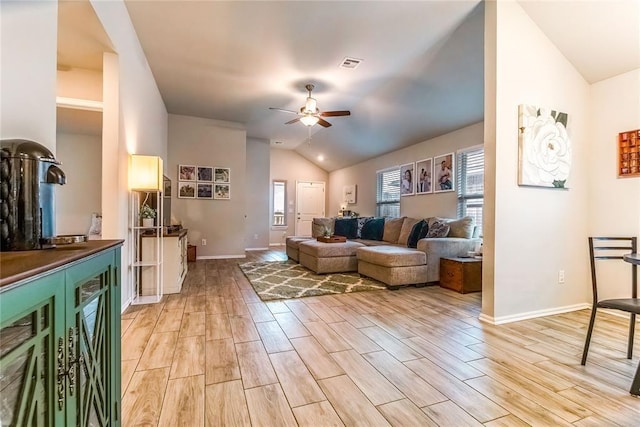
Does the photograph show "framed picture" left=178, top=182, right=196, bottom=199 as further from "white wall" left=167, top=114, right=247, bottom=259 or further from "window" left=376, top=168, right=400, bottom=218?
"window" left=376, top=168, right=400, bottom=218

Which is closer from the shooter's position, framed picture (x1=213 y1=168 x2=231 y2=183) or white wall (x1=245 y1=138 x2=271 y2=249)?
framed picture (x1=213 y1=168 x2=231 y2=183)

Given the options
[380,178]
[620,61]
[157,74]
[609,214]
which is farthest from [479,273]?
[157,74]

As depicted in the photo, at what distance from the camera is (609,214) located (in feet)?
9.89

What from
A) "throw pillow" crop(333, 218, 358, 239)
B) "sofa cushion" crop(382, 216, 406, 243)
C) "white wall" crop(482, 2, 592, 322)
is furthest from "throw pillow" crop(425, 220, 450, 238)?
"throw pillow" crop(333, 218, 358, 239)

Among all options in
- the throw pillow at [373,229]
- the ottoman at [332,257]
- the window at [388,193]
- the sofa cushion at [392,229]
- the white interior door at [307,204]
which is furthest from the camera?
the white interior door at [307,204]

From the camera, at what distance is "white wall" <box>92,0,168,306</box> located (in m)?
2.66

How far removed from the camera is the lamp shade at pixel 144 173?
314cm

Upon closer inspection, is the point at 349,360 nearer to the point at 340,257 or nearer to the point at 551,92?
the point at 340,257

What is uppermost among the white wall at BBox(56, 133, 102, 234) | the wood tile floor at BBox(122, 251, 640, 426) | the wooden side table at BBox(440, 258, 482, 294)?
the white wall at BBox(56, 133, 102, 234)

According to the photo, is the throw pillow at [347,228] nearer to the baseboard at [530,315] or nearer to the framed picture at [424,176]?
the framed picture at [424,176]

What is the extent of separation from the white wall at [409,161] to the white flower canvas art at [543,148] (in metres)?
1.66

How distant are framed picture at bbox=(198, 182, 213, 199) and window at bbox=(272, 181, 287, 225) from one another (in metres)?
2.78

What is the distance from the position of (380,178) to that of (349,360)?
577cm

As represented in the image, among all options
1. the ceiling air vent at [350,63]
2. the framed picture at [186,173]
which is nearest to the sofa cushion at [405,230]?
the ceiling air vent at [350,63]
